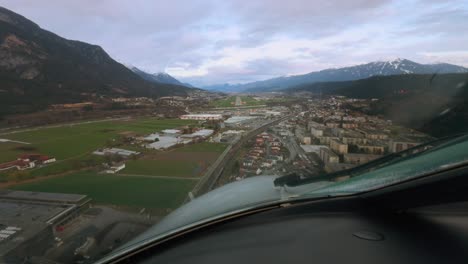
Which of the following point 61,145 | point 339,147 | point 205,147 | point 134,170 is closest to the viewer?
point 339,147

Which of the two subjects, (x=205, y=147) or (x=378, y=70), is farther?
(x=378, y=70)

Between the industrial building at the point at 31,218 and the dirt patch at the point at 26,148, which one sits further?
the dirt patch at the point at 26,148

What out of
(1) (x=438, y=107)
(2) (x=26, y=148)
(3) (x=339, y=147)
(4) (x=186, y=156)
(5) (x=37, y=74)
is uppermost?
A: (5) (x=37, y=74)

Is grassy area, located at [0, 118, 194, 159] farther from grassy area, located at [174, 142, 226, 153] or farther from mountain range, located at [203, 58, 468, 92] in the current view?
mountain range, located at [203, 58, 468, 92]

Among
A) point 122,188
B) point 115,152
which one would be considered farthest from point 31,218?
point 115,152

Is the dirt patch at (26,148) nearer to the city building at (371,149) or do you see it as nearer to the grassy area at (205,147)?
the grassy area at (205,147)

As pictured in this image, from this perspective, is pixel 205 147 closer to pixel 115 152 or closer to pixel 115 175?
pixel 115 152

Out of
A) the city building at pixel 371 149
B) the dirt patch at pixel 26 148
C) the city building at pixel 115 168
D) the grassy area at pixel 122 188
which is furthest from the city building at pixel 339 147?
the dirt patch at pixel 26 148

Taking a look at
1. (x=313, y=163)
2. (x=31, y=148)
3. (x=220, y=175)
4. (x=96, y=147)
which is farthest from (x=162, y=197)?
(x=31, y=148)
